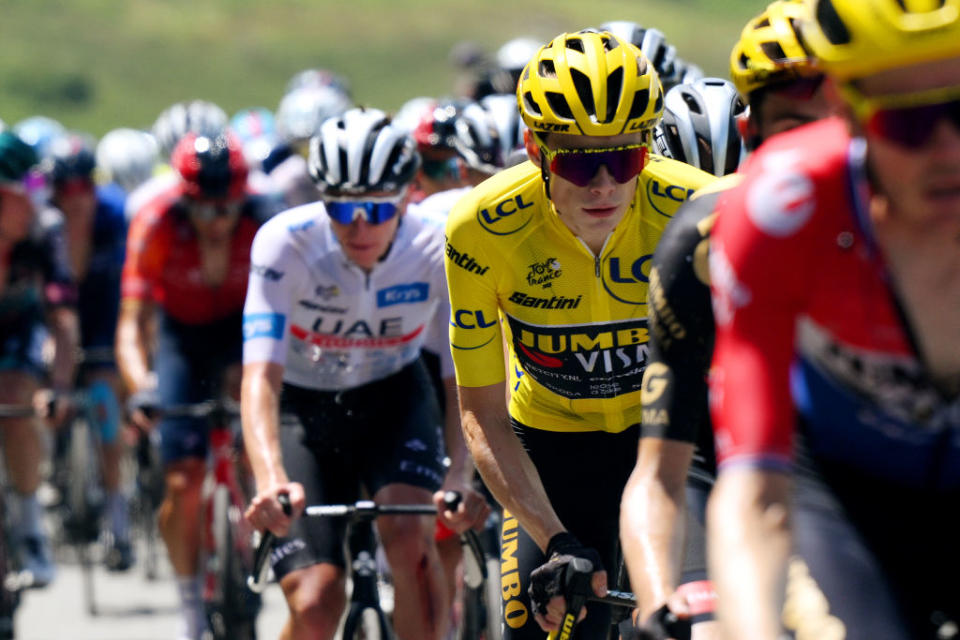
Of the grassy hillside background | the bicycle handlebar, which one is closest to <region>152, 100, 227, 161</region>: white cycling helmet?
the bicycle handlebar

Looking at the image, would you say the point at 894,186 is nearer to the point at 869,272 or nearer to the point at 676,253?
the point at 869,272

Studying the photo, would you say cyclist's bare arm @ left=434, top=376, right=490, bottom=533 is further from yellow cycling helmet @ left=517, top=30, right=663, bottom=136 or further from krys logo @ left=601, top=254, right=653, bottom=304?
yellow cycling helmet @ left=517, top=30, right=663, bottom=136

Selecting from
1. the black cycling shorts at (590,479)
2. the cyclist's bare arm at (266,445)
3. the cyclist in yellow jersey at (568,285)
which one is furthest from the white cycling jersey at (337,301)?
the cyclist in yellow jersey at (568,285)

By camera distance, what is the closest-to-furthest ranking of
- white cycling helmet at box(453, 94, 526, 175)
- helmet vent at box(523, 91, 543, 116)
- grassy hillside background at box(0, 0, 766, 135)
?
helmet vent at box(523, 91, 543, 116) < white cycling helmet at box(453, 94, 526, 175) < grassy hillside background at box(0, 0, 766, 135)

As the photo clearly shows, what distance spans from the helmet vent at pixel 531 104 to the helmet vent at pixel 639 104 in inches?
10.3

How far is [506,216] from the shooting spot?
5.21 metres

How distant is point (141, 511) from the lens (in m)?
12.2

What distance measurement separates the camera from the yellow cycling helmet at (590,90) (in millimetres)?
5027

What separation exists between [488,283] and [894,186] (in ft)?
7.87

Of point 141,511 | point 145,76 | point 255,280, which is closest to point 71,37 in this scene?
point 145,76

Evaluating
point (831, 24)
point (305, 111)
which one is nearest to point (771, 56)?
point (831, 24)

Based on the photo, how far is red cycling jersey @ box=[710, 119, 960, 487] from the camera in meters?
2.91

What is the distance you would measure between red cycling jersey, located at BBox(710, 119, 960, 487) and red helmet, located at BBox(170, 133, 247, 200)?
6247 mm

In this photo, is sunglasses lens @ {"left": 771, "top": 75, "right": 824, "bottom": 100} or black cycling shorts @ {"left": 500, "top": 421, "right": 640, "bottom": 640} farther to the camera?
black cycling shorts @ {"left": 500, "top": 421, "right": 640, "bottom": 640}
